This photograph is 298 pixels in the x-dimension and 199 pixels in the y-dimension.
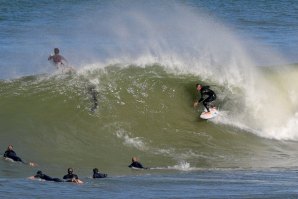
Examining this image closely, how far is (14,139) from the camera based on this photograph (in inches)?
937

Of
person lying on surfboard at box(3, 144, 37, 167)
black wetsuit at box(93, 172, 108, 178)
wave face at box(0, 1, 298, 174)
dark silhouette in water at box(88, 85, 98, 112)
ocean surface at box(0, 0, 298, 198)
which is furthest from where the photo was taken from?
dark silhouette in water at box(88, 85, 98, 112)

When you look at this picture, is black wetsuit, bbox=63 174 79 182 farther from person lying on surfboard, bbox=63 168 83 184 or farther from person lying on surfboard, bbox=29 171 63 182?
person lying on surfboard, bbox=29 171 63 182

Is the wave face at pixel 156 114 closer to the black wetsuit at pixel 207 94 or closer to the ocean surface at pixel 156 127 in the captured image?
the ocean surface at pixel 156 127

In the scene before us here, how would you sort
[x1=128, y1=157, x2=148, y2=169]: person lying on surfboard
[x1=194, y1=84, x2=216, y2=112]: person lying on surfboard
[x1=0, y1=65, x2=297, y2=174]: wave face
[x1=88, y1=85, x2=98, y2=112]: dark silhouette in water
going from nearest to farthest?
[x1=128, y1=157, x2=148, y2=169]: person lying on surfboard
[x1=0, y1=65, x2=297, y2=174]: wave face
[x1=88, y1=85, x2=98, y2=112]: dark silhouette in water
[x1=194, y1=84, x2=216, y2=112]: person lying on surfboard

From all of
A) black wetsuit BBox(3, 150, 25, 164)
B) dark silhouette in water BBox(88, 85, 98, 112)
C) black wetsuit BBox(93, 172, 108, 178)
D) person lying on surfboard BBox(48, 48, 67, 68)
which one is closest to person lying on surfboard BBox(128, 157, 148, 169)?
black wetsuit BBox(93, 172, 108, 178)

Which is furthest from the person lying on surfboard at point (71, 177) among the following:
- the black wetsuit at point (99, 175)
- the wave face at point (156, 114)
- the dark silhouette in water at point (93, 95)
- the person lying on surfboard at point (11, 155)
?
the dark silhouette in water at point (93, 95)

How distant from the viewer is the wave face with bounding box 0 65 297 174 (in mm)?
23062

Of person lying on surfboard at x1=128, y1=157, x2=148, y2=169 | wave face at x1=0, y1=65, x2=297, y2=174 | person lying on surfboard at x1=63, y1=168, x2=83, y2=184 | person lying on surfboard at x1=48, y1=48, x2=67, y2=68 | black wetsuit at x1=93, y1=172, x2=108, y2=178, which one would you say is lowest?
person lying on surfboard at x1=63, y1=168, x2=83, y2=184

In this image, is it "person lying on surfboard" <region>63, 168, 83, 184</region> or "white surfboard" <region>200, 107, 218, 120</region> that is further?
"white surfboard" <region>200, 107, 218, 120</region>

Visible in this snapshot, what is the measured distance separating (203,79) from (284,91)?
347 cm

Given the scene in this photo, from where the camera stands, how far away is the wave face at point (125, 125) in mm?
23062

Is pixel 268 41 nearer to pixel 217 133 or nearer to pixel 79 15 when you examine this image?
pixel 79 15

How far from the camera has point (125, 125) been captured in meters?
25.4

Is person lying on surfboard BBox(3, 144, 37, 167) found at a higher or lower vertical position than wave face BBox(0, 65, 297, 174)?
lower
